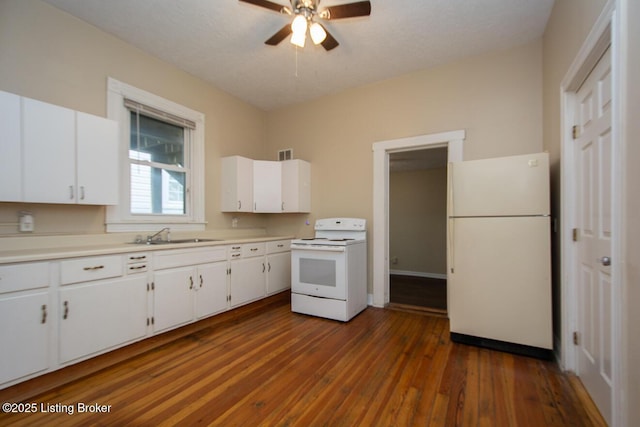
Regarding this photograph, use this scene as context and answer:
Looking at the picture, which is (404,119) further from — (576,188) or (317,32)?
(576,188)

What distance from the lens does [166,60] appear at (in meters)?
3.15

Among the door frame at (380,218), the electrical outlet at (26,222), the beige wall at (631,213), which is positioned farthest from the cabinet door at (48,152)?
the beige wall at (631,213)

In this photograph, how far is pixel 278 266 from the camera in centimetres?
388

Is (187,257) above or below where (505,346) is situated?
above

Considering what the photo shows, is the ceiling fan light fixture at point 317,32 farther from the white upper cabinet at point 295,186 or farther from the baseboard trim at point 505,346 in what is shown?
the baseboard trim at point 505,346

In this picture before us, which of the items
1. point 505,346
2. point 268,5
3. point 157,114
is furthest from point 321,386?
point 157,114

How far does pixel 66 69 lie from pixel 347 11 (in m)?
2.49

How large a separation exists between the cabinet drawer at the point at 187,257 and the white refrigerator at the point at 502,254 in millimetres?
2458

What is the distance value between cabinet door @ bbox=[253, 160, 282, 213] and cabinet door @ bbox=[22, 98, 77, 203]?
2.09m

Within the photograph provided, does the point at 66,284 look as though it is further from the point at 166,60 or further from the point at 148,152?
the point at 166,60

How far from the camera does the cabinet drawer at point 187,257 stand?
8.32 feet

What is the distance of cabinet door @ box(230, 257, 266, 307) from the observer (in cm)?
324

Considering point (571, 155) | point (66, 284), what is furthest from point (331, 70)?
point (66, 284)

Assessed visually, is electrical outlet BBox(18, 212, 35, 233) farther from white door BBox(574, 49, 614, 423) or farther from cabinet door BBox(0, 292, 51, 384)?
white door BBox(574, 49, 614, 423)
